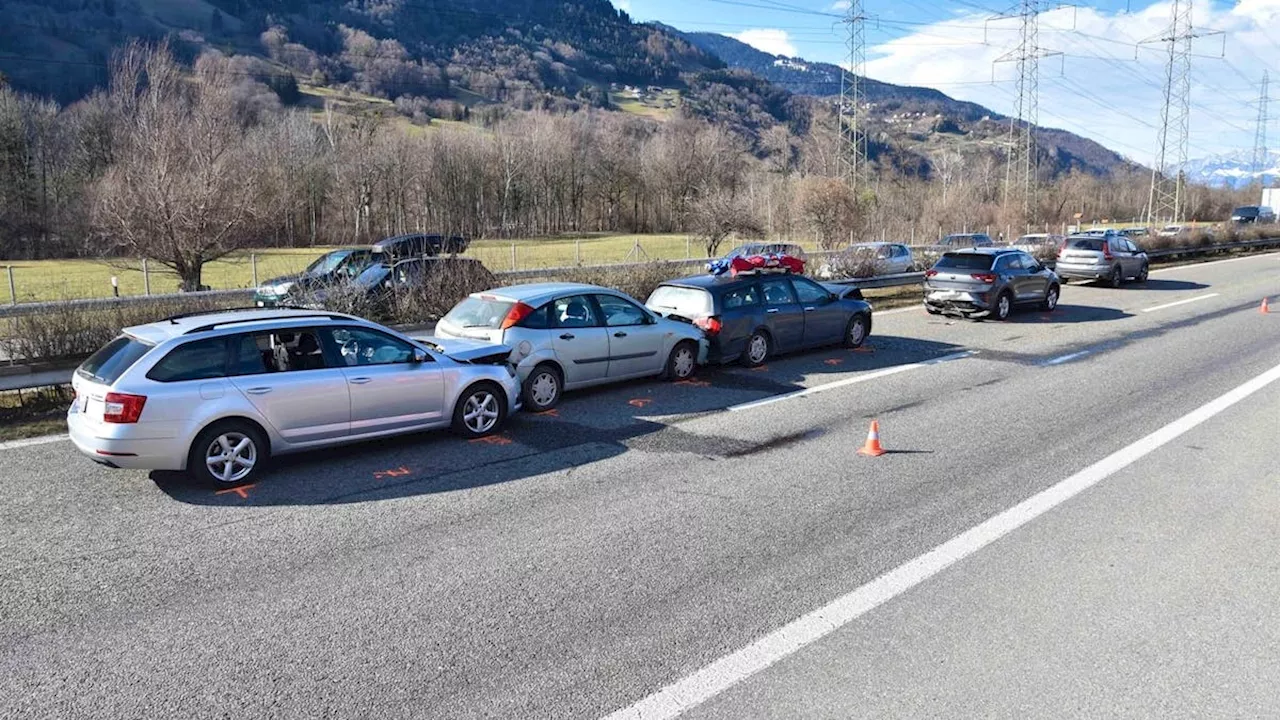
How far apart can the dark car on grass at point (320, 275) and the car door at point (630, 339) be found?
611 cm

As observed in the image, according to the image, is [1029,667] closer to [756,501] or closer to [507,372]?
[756,501]

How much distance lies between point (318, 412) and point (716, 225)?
40264 millimetres

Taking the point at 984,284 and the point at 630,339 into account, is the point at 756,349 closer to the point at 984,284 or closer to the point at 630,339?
the point at 630,339

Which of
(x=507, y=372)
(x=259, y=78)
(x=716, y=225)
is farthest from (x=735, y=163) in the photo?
(x=507, y=372)

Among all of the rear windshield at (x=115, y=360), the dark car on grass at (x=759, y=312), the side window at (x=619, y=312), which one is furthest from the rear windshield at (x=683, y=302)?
the rear windshield at (x=115, y=360)

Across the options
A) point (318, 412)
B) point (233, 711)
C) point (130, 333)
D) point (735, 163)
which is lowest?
point (233, 711)

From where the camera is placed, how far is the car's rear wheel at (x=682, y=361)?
12398mm

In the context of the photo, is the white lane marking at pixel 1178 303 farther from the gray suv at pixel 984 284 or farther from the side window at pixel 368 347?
the side window at pixel 368 347

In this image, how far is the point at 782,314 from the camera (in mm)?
13914

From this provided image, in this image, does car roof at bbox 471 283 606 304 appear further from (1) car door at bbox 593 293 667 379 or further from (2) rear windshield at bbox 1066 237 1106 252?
(2) rear windshield at bbox 1066 237 1106 252

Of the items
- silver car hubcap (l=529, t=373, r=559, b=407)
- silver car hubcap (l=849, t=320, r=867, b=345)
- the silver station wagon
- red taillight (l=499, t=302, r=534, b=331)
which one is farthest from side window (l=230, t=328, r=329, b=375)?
silver car hubcap (l=849, t=320, r=867, b=345)

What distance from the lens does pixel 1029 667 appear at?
14.5 feet

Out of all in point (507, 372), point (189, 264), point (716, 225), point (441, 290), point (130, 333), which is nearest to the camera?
point (130, 333)

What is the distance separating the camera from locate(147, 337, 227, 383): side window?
725cm
